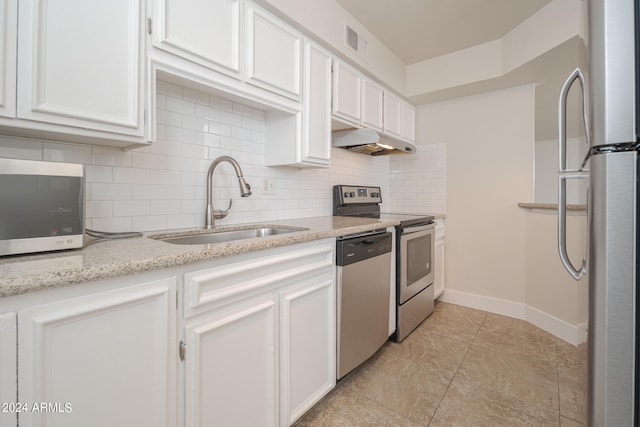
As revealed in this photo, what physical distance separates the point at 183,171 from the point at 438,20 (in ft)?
7.62

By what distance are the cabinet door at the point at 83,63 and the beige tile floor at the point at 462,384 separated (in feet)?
5.29

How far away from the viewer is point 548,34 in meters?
2.12

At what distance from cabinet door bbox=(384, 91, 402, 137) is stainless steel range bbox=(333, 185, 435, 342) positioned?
63cm

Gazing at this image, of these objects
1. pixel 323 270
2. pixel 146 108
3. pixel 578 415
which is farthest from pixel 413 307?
pixel 146 108

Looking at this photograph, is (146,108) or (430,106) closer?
(146,108)

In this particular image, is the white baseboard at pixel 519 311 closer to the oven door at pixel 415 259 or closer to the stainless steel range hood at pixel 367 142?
Result: the oven door at pixel 415 259

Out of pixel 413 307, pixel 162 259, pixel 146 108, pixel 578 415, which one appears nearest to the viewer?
pixel 162 259

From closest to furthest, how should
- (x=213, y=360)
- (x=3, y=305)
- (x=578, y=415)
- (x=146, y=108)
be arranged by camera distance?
1. (x=3, y=305)
2. (x=213, y=360)
3. (x=146, y=108)
4. (x=578, y=415)

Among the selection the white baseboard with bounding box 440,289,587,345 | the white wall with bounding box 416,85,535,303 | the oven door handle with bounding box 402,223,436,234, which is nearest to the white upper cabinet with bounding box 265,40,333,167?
the oven door handle with bounding box 402,223,436,234

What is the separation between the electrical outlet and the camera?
2010mm

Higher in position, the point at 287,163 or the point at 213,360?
the point at 287,163

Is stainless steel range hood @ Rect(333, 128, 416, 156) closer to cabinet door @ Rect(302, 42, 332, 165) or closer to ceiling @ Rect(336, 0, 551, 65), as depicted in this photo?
cabinet door @ Rect(302, 42, 332, 165)

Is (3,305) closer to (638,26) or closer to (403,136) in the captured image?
(638,26)

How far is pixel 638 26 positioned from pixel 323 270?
132cm
